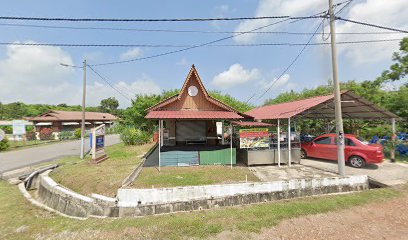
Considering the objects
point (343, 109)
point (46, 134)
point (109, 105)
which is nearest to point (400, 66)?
point (343, 109)

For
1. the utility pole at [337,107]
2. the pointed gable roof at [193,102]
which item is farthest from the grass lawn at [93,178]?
the utility pole at [337,107]

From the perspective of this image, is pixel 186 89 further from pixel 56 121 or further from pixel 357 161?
pixel 56 121

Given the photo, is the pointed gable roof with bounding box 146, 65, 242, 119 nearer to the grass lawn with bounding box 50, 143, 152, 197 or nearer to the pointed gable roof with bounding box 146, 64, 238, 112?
the pointed gable roof with bounding box 146, 64, 238, 112

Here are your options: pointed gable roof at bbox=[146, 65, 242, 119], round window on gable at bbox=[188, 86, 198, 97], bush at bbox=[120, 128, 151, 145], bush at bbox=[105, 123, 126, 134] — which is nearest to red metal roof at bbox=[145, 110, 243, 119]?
pointed gable roof at bbox=[146, 65, 242, 119]

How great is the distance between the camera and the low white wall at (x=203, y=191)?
703 cm

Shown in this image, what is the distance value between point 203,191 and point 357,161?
362 inches

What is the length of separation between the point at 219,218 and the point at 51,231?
5186 millimetres

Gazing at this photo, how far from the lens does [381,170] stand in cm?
1045

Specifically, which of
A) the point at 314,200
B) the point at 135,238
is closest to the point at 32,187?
the point at 135,238

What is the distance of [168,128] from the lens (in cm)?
1653

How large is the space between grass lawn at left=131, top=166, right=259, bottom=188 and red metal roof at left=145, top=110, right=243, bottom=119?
291 centimetres

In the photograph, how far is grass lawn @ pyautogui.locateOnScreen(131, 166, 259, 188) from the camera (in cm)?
883

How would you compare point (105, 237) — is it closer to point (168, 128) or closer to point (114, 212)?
point (114, 212)

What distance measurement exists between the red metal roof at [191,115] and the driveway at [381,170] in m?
5.50
